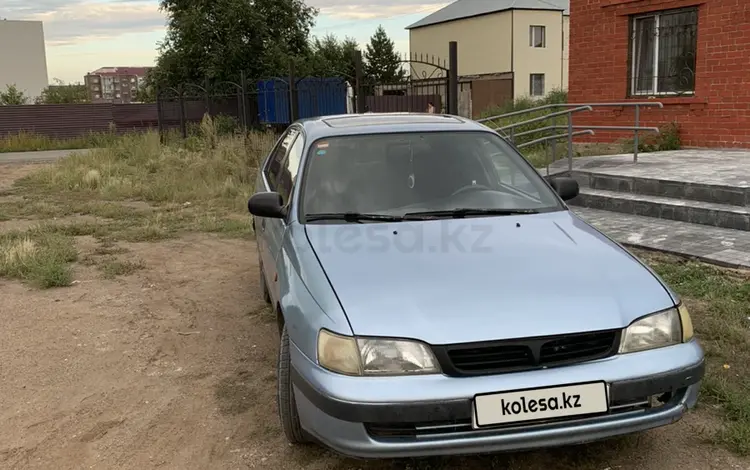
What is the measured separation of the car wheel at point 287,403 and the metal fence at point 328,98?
7967mm

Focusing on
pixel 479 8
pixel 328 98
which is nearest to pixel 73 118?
pixel 328 98

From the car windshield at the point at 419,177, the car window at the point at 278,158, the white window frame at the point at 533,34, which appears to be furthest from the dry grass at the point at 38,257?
the white window frame at the point at 533,34

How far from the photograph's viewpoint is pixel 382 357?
8.11 feet

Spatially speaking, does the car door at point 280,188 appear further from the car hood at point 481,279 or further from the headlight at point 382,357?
the headlight at point 382,357

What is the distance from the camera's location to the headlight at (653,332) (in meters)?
2.58

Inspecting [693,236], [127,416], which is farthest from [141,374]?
[693,236]

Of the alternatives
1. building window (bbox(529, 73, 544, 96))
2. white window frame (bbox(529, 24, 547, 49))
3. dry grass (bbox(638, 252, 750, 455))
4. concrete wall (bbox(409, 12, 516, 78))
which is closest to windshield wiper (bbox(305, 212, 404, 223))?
dry grass (bbox(638, 252, 750, 455))

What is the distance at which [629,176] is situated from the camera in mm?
8227

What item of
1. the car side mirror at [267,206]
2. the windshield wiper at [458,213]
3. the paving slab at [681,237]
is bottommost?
the paving slab at [681,237]

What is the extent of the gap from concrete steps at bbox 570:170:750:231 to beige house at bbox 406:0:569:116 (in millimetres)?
32542

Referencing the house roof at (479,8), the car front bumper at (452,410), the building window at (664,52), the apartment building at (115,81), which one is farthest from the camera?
the apartment building at (115,81)

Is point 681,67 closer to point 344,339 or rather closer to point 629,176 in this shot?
point 629,176

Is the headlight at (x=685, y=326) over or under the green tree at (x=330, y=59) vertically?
under

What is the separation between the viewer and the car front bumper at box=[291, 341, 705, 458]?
2.38 m
